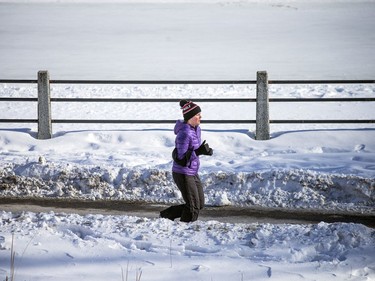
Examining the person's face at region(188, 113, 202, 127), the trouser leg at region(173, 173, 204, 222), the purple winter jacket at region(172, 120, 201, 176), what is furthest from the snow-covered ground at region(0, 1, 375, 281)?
the person's face at region(188, 113, 202, 127)

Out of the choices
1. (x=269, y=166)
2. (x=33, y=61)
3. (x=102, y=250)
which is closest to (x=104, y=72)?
(x=33, y=61)

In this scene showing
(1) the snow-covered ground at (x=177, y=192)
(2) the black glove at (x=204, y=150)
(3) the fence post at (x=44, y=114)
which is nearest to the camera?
(1) the snow-covered ground at (x=177, y=192)

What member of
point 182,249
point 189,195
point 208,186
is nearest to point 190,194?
point 189,195

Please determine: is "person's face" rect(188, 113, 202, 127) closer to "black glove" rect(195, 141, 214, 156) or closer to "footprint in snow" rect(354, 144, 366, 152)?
"black glove" rect(195, 141, 214, 156)

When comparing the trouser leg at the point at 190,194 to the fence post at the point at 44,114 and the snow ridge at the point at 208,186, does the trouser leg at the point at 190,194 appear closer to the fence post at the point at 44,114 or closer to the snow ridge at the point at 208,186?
the snow ridge at the point at 208,186

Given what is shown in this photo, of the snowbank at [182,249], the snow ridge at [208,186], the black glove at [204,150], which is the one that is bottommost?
the snowbank at [182,249]

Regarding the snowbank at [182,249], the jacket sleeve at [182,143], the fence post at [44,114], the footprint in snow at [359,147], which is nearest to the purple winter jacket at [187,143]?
the jacket sleeve at [182,143]

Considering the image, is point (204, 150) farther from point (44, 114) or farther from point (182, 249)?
point (44, 114)

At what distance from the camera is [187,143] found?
689cm

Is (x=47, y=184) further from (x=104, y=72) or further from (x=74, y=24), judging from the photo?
(x=74, y=24)

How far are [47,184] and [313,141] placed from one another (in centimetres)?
492

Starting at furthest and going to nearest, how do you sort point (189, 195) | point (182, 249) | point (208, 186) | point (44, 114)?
point (44, 114), point (208, 186), point (189, 195), point (182, 249)

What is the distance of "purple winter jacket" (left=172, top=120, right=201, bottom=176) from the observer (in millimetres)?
6895

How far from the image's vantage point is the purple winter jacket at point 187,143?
271 inches
